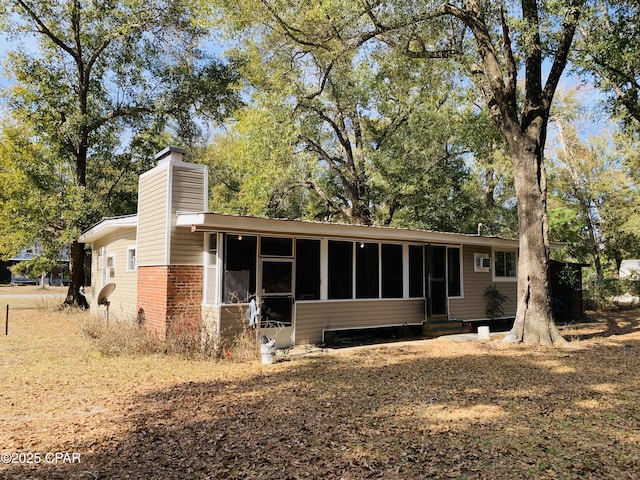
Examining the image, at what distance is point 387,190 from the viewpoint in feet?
60.4

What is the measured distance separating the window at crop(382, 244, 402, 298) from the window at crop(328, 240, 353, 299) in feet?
3.57

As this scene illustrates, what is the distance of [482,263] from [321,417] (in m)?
9.82

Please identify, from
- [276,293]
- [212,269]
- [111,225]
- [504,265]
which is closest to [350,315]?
[276,293]

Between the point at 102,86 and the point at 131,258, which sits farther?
the point at 102,86

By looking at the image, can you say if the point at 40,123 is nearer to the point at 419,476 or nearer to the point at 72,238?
the point at 72,238

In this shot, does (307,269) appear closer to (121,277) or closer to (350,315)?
(350,315)

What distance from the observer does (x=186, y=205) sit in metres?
9.33

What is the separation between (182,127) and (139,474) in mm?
18684

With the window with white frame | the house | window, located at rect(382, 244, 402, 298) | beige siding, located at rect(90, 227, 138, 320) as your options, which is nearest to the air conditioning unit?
the window with white frame

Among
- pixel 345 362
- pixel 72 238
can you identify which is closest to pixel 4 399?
pixel 345 362

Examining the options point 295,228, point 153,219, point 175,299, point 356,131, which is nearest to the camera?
point 175,299

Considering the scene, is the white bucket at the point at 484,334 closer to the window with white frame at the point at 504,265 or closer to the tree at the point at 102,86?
the window with white frame at the point at 504,265

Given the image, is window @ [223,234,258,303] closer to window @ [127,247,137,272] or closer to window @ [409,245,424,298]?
window @ [127,247,137,272]

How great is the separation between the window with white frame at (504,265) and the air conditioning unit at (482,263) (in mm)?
361
